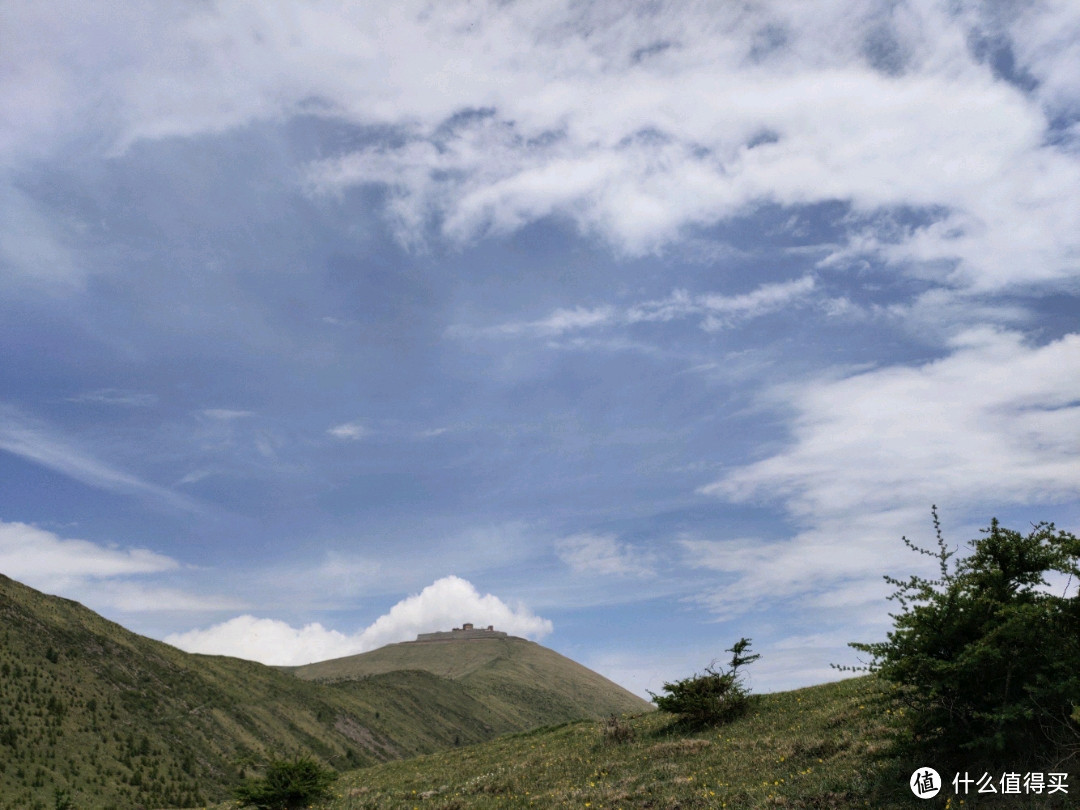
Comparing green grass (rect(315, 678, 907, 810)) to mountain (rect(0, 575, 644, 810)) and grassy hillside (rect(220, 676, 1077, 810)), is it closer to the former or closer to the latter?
→ grassy hillside (rect(220, 676, 1077, 810))

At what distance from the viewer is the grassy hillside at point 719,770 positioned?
13.7 metres

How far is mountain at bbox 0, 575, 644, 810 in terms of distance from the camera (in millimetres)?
35406

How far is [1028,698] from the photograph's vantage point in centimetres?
1200

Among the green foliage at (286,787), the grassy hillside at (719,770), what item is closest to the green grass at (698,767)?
the grassy hillside at (719,770)

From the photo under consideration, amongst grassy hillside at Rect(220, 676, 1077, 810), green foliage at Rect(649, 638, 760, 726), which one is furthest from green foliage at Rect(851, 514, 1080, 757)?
green foliage at Rect(649, 638, 760, 726)

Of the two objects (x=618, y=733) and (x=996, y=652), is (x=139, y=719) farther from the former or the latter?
(x=996, y=652)

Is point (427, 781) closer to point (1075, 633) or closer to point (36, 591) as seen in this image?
point (1075, 633)

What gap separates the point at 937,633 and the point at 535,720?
451 ft

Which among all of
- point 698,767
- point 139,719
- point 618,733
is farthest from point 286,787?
point 139,719

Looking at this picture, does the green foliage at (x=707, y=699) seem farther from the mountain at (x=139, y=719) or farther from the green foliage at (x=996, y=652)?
the mountain at (x=139, y=719)

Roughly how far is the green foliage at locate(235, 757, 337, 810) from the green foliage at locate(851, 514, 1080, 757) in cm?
1981

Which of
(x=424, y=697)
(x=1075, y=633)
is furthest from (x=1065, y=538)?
(x=424, y=697)

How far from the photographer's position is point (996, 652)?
40.1 feet

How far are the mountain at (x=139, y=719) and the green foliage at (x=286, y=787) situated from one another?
762 cm
